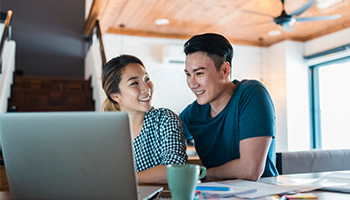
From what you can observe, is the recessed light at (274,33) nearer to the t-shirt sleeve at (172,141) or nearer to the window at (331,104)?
the window at (331,104)

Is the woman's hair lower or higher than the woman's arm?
higher

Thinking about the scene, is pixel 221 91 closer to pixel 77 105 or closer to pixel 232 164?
pixel 232 164

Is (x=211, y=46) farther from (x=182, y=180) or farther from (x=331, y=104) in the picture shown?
(x=331, y=104)

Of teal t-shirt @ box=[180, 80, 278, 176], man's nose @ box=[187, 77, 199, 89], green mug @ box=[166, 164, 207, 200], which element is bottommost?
green mug @ box=[166, 164, 207, 200]

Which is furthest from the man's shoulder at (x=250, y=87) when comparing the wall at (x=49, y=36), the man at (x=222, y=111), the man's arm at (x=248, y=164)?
the wall at (x=49, y=36)

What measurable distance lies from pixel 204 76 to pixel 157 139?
409mm

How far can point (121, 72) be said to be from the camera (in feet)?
4.83

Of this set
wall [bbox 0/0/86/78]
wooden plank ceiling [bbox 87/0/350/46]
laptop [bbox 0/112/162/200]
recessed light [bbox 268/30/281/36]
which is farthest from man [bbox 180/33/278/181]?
wall [bbox 0/0/86/78]

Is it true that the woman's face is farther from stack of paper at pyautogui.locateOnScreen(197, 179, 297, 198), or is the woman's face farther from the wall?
the wall

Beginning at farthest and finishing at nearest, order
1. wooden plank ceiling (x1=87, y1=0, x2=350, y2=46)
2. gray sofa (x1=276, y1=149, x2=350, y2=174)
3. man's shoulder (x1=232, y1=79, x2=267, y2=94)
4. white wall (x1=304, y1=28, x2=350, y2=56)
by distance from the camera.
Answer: white wall (x1=304, y1=28, x2=350, y2=56), wooden plank ceiling (x1=87, y1=0, x2=350, y2=46), gray sofa (x1=276, y1=149, x2=350, y2=174), man's shoulder (x1=232, y1=79, x2=267, y2=94)

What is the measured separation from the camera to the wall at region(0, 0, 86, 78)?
6.29 meters

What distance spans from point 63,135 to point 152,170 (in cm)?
53

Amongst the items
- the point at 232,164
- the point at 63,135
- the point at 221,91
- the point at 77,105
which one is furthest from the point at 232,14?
the point at 63,135

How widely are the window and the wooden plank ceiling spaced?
678 millimetres
